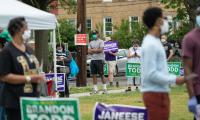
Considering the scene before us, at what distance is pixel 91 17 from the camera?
189 ft

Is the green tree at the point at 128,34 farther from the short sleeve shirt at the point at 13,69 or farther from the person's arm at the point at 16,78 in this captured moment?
the person's arm at the point at 16,78

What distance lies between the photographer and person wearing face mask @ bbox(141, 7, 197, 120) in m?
6.60

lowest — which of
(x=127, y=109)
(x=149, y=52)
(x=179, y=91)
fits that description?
(x=179, y=91)

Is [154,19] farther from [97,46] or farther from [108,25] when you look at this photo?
[108,25]

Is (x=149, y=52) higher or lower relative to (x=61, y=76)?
higher

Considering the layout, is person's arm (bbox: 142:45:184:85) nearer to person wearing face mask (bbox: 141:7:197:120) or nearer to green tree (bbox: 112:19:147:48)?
person wearing face mask (bbox: 141:7:197:120)

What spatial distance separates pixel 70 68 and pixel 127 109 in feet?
40.9

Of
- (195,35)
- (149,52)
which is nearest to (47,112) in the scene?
(149,52)

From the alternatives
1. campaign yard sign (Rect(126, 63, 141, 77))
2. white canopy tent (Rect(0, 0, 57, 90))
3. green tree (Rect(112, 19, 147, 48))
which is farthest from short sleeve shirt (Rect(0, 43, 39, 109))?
green tree (Rect(112, 19, 147, 48))

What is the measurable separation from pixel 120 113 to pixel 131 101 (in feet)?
27.3

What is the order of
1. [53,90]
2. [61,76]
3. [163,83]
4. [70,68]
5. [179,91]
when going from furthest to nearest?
1. [70,68]
2. [179,91]
3. [61,76]
4. [53,90]
5. [163,83]

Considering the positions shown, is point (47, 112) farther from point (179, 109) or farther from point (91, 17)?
point (91, 17)

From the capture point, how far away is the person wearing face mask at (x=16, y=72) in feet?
23.5

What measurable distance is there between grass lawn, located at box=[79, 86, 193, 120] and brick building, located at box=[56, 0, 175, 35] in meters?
36.2
